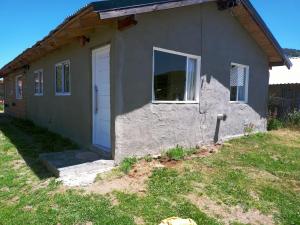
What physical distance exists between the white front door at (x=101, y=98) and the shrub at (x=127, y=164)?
634 mm

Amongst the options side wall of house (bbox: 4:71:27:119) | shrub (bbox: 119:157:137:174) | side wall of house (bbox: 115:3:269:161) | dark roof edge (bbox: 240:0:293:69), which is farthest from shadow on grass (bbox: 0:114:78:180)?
dark roof edge (bbox: 240:0:293:69)

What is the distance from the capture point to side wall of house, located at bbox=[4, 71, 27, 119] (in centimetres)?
1642

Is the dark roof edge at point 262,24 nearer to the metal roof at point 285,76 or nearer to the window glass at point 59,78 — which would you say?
the window glass at point 59,78

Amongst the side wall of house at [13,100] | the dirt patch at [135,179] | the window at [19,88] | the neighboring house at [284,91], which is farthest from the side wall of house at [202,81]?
the window at [19,88]

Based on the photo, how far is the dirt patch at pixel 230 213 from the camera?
15.7 ft

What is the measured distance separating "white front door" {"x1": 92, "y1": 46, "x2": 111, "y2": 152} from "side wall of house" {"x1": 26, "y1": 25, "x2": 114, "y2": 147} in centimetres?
17

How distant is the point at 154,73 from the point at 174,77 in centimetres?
87

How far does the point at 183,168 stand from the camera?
691 centimetres

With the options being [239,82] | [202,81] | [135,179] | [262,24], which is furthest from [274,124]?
[135,179]

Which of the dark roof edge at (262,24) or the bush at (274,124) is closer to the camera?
the dark roof edge at (262,24)

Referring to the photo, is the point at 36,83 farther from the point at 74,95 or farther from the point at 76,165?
the point at 76,165

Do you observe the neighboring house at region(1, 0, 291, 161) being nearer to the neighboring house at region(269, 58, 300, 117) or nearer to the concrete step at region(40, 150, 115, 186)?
the concrete step at region(40, 150, 115, 186)

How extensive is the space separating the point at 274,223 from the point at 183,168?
2.47m

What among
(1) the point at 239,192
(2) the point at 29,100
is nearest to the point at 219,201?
(1) the point at 239,192
